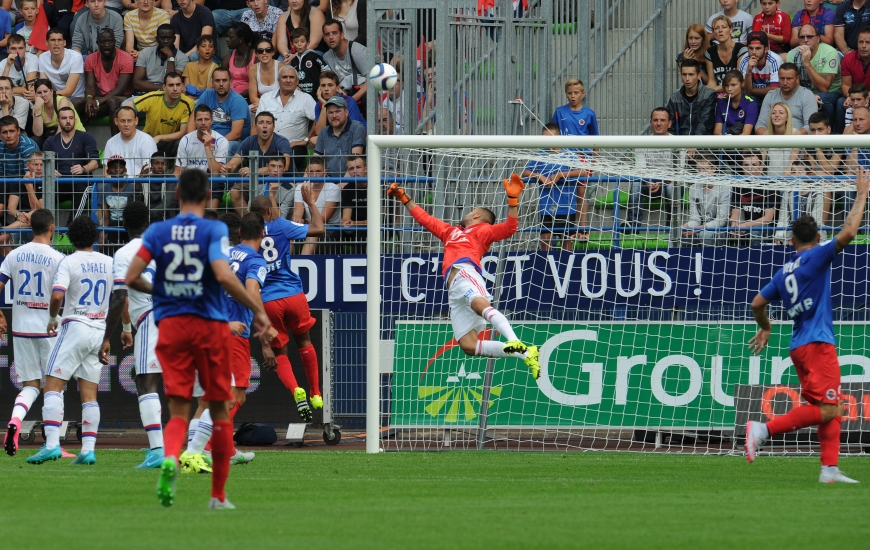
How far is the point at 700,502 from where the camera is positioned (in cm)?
789

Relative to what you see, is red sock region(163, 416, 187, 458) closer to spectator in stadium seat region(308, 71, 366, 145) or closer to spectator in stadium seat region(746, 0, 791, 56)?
spectator in stadium seat region(308, 71, 366, 145)

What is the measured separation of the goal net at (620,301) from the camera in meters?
13.1

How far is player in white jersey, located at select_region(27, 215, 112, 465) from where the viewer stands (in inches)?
421

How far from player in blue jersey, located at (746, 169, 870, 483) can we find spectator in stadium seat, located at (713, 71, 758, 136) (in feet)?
21.3

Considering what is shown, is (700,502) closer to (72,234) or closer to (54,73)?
(72,234)

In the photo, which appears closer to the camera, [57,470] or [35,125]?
[57,470]

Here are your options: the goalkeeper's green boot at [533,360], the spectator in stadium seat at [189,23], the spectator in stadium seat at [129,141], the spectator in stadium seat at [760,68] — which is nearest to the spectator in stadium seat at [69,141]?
the spectator in stadium seat at [129,141]

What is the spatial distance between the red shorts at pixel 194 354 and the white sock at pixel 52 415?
4.17 m

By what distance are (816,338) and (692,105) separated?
7346 millimetres

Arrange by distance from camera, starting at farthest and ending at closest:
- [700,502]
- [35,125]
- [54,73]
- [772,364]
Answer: [54,73]
[35,125]
[772,364]
[700,502]

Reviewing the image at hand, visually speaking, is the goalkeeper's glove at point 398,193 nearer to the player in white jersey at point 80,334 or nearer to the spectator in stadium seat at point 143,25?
the player in white jersey at point 80,334

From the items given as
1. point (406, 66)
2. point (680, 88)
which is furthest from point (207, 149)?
point (680, 88)

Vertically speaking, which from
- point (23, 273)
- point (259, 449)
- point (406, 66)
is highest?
point (406, 66)

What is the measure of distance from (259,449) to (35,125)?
296 inches
